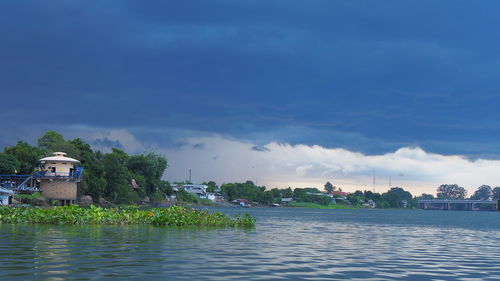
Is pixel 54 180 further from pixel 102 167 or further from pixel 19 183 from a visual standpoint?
pixel 102 167

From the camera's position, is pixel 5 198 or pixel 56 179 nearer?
Answer: pixel 5 198

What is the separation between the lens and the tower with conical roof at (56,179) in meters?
97.4

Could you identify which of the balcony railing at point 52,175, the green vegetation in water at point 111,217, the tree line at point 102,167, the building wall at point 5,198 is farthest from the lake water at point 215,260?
the tree line at point 102,167

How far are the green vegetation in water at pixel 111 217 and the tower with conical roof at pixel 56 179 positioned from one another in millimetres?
48524

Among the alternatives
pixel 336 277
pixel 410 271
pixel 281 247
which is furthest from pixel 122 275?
pixel 281 247

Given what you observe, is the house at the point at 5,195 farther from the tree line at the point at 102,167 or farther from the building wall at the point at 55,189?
the tree line at the point at 102,167

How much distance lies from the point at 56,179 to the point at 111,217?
5598 centimetres

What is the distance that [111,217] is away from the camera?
4706cm

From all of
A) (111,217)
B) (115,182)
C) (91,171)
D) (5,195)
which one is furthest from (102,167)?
(111,217)

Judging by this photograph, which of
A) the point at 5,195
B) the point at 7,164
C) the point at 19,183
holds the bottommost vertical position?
the point at 5,195

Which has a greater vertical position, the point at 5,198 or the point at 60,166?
the point at 60,166

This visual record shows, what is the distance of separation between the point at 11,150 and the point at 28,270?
101 m

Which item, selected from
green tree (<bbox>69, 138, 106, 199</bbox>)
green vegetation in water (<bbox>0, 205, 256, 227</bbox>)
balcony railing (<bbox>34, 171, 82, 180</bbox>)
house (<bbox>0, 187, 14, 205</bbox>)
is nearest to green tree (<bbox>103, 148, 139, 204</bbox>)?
green tree (<bbox>69, 138, 106, 199</bbox>)

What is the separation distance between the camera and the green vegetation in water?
151ft
